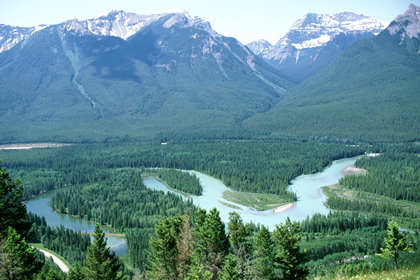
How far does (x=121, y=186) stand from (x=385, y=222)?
6805cm

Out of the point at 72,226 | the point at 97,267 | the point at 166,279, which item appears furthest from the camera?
the point at 72,226

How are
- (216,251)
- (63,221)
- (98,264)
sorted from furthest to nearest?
1. (63,221)
2. (216,251)
3. (98,264)

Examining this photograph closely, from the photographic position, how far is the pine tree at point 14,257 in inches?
1014

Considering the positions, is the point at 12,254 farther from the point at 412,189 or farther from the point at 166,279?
the point at 412,189

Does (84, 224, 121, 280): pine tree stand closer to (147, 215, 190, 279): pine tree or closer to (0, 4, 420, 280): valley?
(0, 4, 420, 280): valley

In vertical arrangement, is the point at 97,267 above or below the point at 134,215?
above

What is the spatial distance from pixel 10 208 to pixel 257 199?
247 feet

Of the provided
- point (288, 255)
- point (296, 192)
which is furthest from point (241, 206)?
point (288, 255)

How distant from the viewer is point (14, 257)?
85.4 ft

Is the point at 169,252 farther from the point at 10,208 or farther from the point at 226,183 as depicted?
the point at 226,183

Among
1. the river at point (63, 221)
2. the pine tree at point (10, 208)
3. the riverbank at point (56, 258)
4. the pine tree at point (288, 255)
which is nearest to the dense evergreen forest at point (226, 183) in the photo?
the riverbank at point (56, 258)

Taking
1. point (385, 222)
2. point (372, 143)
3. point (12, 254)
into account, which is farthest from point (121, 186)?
point (372, 143)

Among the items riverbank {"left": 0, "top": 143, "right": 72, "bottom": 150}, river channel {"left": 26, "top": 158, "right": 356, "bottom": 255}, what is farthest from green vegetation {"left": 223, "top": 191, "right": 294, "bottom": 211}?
riverbank {"left": 0, "top": 143, "right": 72, "bottom": 150}

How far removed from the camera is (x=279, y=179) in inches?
4510
